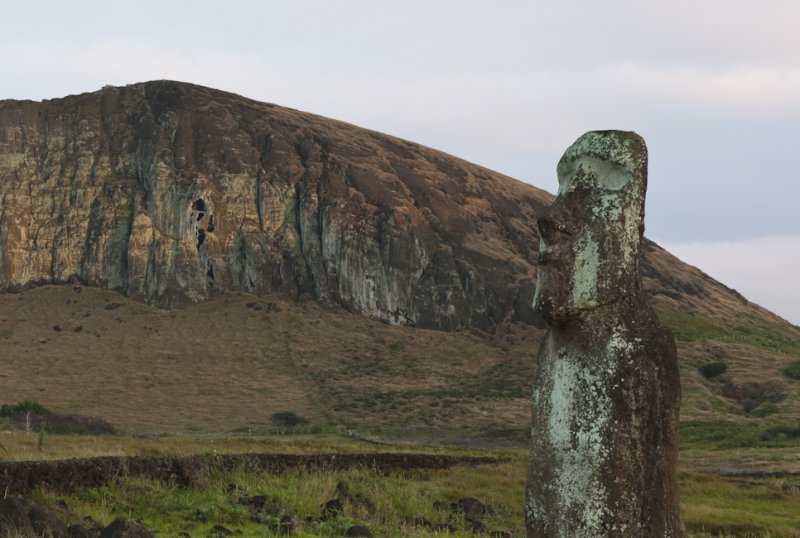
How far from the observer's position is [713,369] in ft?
240

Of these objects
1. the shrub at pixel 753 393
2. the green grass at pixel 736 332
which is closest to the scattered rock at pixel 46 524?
the shrub at pixel 753 393

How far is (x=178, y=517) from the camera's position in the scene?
12961mm

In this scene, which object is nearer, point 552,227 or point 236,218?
point 552,227

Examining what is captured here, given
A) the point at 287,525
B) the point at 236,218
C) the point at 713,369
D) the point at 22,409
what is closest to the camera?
the point at 287,525

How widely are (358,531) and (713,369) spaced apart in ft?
215

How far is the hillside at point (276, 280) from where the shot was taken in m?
66.6

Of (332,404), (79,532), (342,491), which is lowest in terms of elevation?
(332,404)

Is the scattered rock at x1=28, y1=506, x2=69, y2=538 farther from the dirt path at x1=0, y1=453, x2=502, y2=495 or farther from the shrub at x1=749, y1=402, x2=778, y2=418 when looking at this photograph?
the shrub at x1=749, y1=402, x2=778, y2=418

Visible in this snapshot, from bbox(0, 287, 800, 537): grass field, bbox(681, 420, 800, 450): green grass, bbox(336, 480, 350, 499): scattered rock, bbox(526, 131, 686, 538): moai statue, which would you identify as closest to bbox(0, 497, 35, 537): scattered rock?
bbox(0, 287, 800, 537): grass field

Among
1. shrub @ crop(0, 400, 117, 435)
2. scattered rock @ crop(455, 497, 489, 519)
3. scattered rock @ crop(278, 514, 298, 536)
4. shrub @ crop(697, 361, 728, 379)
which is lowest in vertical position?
shrub @ crop(0, 400, 117, 435)

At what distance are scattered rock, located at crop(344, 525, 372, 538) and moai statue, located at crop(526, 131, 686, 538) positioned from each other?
6.85 meters

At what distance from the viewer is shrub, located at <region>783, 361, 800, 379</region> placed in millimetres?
69369

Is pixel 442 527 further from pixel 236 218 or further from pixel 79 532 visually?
pixel 236 218

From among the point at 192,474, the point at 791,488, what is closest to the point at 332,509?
the point at 192,474
